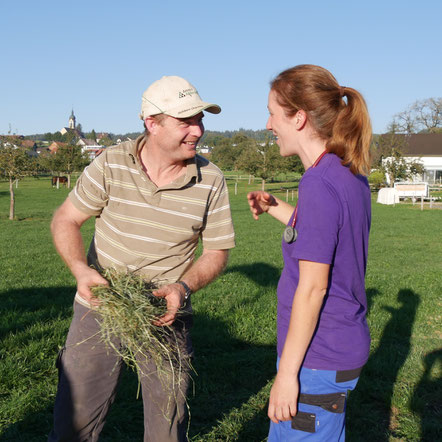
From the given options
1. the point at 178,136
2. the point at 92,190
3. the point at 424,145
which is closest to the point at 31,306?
the point at 92,190

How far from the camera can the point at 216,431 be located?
13.7 feet

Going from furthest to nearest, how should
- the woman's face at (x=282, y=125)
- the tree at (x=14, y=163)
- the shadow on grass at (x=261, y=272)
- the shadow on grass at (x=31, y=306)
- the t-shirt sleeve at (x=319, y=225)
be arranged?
the tree at (x=14, y=163) → the shadow on grass at (x=261, y=272) → the shadow on grass at (x=31, y=306) → the woman's face at (x=282, y=125) → the t-shirt sleeve at (x=319, y=225)

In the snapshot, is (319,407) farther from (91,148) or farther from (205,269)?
(91,148)

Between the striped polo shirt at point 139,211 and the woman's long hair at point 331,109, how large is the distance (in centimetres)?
102

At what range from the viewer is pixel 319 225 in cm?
226

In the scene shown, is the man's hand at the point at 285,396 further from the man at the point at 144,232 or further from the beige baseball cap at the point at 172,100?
the beige baseball cap at the point at 172,100

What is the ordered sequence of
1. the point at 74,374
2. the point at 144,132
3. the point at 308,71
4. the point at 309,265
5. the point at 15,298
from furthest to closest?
the point at 15,298, the point at 144,132, the point at 74,374, the point at 308,71, the point at 309,265

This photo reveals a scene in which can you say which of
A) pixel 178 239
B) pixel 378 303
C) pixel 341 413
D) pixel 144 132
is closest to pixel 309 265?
pixel 341 413

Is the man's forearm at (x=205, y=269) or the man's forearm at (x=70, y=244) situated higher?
the man's forearm at (x=70, y=244)

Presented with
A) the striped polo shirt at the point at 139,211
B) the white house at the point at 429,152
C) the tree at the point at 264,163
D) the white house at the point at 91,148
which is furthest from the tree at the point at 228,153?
the striped polo shirt at the point at 139,211

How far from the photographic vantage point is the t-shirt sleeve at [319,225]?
2256 mm

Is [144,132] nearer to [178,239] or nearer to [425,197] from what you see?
[178,239]

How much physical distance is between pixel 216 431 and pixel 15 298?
482 cm

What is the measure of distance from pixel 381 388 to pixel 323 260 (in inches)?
132
